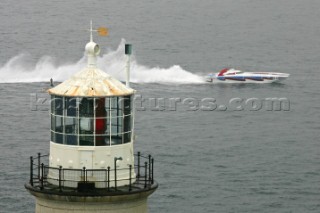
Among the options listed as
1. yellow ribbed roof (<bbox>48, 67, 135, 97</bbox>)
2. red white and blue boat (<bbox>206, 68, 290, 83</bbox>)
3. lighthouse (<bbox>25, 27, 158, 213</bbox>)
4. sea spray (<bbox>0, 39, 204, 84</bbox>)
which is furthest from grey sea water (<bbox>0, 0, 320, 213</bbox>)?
yellow ribbed roof (<bbox>48, 67, 135, 97</bbox>)

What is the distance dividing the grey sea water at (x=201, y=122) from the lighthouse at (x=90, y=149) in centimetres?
5202

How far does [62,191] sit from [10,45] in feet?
531

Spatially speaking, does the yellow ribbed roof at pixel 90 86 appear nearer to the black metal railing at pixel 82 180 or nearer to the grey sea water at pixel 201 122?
the black metal railing at pixel 82 180

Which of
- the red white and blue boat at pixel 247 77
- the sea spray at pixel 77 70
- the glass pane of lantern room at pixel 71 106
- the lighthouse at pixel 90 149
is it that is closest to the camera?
the lighthouse at pixel 90 149

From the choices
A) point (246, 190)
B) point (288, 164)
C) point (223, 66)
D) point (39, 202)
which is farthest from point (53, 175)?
point (223, 66)

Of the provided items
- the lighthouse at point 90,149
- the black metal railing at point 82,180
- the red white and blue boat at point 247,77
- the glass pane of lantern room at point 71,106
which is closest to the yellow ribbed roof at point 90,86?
the lighthouse at point 90,149

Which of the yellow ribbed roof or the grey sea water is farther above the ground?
the yellow ribbed roof

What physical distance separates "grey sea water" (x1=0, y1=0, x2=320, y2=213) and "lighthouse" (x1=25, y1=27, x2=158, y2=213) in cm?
5202

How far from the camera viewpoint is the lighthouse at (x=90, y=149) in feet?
64.0

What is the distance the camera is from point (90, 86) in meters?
19.9

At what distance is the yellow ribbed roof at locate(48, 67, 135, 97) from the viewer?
19.8 m

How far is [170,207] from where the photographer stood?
7381cm

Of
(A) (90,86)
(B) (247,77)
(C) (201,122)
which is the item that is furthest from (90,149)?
(B) (247,77)

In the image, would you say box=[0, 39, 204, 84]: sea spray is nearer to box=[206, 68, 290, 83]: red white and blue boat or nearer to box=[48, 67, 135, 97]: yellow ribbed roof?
box=[206, 68, 290, 83]: red white and blue boat
